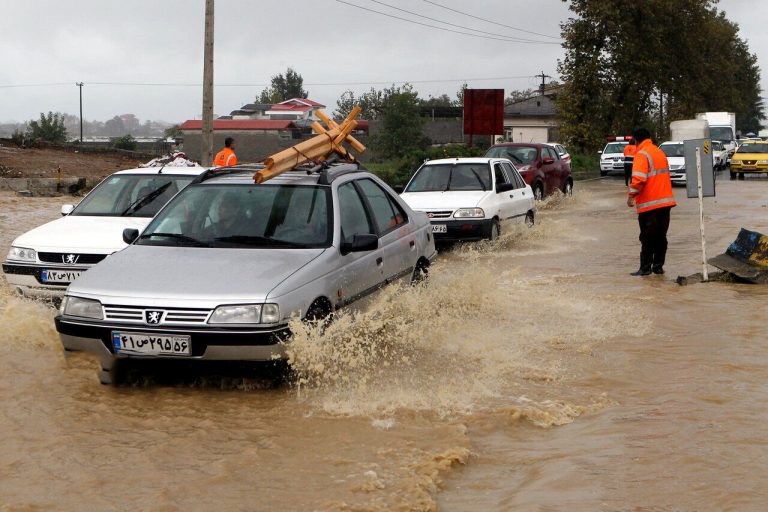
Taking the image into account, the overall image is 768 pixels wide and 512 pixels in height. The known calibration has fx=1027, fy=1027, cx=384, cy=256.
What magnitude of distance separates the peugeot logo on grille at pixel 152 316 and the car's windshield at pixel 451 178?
10.5 metres

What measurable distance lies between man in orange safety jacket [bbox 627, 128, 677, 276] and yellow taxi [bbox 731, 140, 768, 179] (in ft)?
92.6

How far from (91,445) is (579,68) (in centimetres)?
5197

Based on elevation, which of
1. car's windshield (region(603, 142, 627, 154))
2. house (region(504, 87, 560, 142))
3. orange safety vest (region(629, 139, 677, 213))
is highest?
house (region(504, 87, 560, 142))

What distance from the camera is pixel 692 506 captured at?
16.1ft

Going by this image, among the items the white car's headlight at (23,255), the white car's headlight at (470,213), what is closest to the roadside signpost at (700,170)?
the white car's headlight at (470,213)

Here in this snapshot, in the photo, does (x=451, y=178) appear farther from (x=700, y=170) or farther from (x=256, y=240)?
(x=256, y=240)

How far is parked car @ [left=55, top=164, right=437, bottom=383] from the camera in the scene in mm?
6438

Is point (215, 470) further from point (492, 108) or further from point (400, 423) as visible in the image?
point (492, 108)

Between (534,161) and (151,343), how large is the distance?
1903 centimetres

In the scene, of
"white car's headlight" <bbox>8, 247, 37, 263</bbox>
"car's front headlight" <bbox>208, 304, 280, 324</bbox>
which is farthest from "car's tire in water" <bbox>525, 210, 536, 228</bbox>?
"car's front headlight" <bbox>208, 304, 280, 324</bbox>

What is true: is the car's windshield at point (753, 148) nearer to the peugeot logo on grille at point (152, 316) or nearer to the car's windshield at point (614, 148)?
the car's windshield at point (614, 148)

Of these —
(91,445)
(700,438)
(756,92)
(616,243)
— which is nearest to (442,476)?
(700,438)

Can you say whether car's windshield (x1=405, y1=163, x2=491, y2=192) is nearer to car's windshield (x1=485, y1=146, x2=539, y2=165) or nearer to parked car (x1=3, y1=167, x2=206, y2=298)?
→ parked car (x1=3, y1=167, x2=206, y2=298)

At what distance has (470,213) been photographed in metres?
15.5
